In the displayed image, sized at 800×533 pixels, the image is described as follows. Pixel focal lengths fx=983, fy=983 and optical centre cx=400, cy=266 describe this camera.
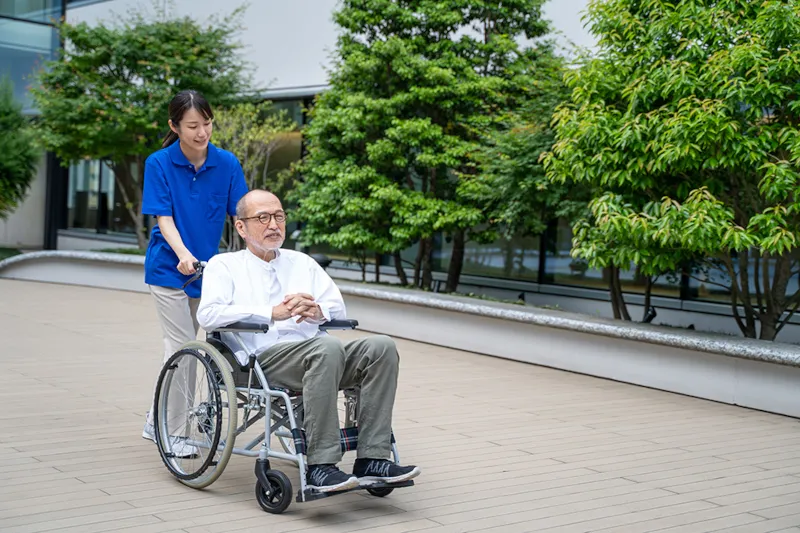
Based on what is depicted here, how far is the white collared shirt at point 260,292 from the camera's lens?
4266 millimetres

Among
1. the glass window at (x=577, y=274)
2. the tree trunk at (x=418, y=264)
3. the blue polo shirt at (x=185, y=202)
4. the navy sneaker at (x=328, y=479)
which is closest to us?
the navy sneaker at (x=328, y=479)

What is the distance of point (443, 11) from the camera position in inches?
444

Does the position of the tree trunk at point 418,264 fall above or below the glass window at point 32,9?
below

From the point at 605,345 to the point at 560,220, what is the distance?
4.03 m

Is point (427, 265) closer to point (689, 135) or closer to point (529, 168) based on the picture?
point (529, 168)

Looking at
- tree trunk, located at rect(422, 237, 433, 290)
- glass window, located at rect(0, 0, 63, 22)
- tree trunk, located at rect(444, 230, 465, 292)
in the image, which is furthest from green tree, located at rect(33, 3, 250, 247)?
glass window, located at rect(0, 0, 63, 22)

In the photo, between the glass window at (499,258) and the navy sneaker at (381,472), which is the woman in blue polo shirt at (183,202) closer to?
the navy sneaker at (381,472)

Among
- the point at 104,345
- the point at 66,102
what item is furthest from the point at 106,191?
the point at 104,345

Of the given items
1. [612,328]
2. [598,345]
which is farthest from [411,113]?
[612,328]

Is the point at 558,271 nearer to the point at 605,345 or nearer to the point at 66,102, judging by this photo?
the point at 605,345

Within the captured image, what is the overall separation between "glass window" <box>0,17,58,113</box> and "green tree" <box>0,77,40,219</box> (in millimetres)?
2057

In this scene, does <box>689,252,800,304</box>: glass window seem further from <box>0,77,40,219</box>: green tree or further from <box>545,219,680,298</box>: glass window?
<box>0,77,40,219</box>: green tree

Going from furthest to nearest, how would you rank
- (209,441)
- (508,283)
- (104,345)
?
(508,283), (104,345), (209,441)

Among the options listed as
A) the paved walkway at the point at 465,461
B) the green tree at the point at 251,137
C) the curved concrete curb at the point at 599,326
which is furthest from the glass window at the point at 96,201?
the paved walkway at the point at 465,461
